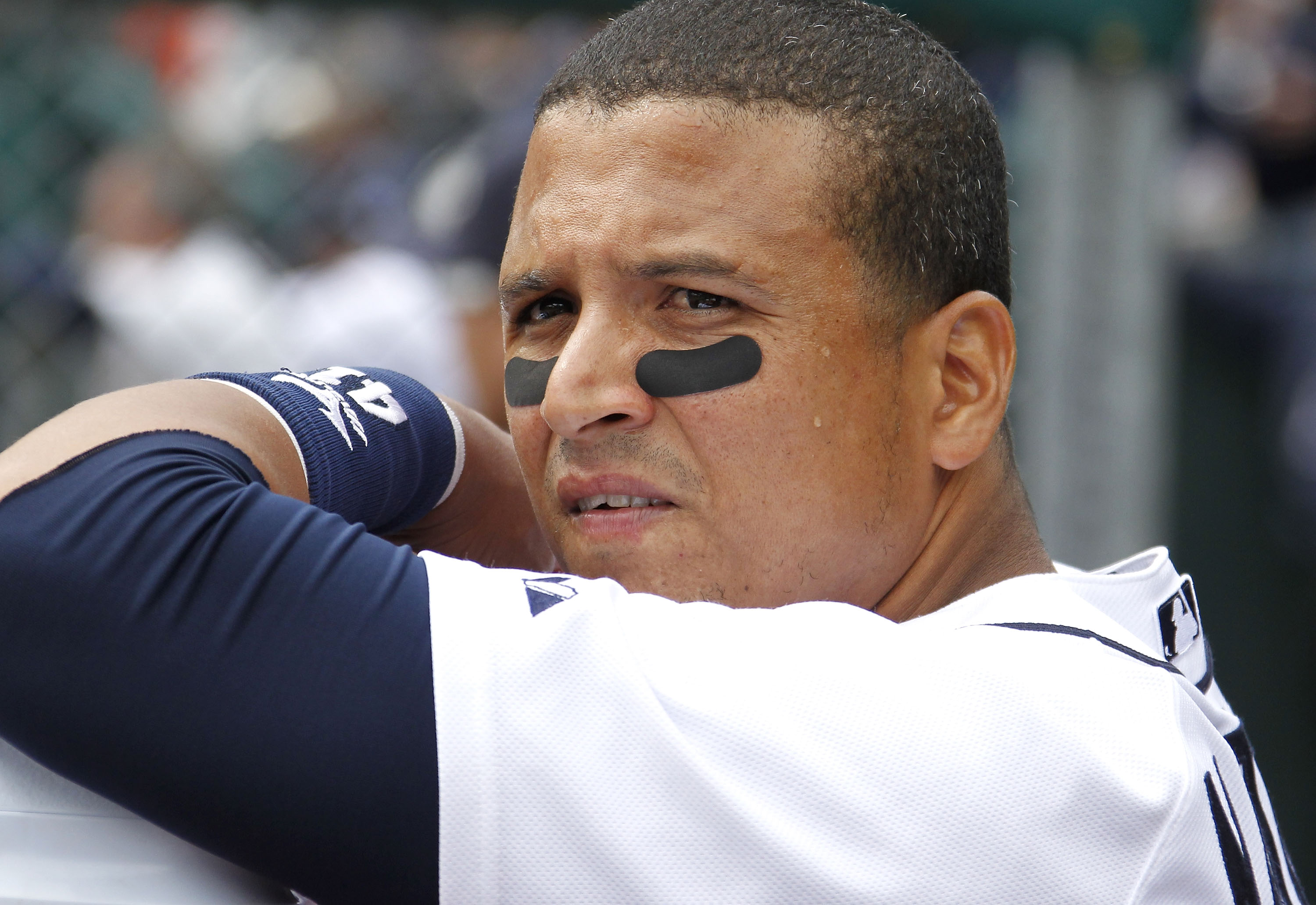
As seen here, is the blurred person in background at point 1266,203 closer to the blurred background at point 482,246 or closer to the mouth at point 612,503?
the blurred background at point 482,246

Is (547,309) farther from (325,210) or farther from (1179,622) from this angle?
(325,210)

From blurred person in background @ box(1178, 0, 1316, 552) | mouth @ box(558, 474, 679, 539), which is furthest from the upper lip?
blurred person in background @ box(1178, 0, 1316, 552)

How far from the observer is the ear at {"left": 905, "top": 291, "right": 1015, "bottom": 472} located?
1.53 metres

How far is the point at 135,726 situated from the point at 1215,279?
13.7 ft

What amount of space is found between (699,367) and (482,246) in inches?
82.9

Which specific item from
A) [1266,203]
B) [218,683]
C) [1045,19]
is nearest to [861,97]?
[218,683]

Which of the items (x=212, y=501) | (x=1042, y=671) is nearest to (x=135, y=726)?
(x=212, y=501)

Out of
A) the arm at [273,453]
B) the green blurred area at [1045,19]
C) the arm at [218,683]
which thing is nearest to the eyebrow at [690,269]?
the arm at [273,453]

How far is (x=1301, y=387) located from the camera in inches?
164

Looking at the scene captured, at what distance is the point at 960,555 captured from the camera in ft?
5.14

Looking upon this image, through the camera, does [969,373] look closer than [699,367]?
No

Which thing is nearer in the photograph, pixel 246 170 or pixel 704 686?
pixel 704 686

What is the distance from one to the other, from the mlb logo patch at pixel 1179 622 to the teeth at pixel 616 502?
58cm

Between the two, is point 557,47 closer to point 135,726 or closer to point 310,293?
point 310,293
